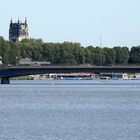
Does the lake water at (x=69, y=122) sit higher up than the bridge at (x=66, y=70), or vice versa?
the bridge at (x=66, y=70)

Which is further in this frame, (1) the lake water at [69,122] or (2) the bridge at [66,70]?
(2) the bridge at [66,70]

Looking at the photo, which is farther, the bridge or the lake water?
the bridge

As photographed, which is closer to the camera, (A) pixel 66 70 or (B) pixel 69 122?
(B) pixel 69 122

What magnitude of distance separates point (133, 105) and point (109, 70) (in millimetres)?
59395

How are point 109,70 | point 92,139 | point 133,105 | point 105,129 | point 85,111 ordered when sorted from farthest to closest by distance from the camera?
1. point 109,70
2. point 133,105
3. point 85,111
4. point 105,129
5. point 92,139

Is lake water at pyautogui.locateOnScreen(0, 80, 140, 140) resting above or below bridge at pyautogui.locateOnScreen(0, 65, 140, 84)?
below

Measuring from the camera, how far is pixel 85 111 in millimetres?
81250

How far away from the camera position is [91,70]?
15100cm

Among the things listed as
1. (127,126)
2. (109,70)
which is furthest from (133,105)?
(109,70)

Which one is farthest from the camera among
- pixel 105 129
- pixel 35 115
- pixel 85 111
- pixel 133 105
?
pixel 133 105

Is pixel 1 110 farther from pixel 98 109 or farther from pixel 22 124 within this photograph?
pixel 22 124

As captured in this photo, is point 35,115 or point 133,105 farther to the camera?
point 133,105

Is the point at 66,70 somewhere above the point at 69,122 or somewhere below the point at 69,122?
above

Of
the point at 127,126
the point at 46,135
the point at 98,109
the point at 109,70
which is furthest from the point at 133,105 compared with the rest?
the point at 109,70
